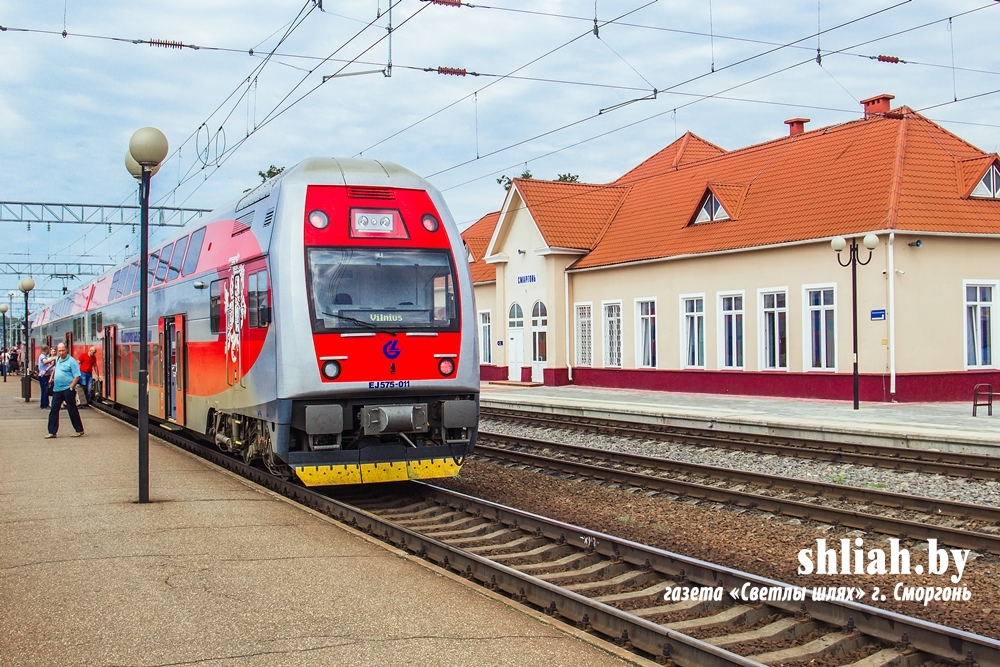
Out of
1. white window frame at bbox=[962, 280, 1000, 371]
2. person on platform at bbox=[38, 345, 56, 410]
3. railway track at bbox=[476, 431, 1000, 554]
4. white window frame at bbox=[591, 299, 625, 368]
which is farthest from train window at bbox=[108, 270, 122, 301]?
white window frame at bbox=[962, 280, 1000, 371]

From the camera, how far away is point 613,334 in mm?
32312

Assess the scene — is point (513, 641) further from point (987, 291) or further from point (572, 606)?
point (987, 291)

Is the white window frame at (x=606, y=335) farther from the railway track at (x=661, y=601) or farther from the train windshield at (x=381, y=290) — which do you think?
the railway track at (x=661, y=601)

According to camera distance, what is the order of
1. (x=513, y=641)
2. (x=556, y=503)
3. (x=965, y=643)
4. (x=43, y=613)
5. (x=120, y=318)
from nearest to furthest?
(x=965, y=643)
(x=513, y=641)
(x=43, y=613)
(x=556, y=503)
(x=120, y=318)

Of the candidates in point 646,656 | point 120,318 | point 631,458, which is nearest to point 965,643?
point 646,656

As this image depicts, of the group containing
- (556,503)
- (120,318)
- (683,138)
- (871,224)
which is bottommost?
(556,503)

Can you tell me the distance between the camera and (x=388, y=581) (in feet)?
22.6

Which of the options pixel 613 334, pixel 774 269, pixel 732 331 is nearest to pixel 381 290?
pixel 774 269

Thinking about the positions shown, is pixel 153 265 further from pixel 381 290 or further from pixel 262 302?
pixel 381 290

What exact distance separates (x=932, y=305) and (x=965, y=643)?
65.1 feet

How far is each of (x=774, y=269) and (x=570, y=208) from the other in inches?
427

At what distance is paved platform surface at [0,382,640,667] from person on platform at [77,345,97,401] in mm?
14847

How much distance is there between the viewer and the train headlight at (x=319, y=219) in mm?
10281

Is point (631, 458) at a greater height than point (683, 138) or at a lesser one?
lesser
